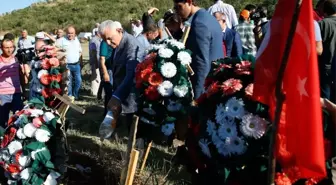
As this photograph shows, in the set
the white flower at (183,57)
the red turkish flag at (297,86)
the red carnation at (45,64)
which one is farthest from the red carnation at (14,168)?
the red turkish flag at (297,86)

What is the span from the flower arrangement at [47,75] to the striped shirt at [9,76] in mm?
1223

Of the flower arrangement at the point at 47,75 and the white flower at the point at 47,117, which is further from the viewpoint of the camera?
the flower arrangement at the point at 47,75

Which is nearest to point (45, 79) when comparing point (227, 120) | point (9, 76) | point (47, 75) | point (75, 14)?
point (47, 75)

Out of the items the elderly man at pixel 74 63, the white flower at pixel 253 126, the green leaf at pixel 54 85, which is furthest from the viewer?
the elderly man at pixel 74 63

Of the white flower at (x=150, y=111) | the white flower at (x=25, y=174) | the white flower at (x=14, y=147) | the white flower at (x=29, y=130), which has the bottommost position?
the white flower at (x=25, y=174)

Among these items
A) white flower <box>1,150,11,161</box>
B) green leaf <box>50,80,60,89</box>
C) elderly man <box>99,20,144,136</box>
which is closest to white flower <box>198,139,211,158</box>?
elderly man <box>99,20,144,136</box>

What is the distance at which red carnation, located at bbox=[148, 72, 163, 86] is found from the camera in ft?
13.7

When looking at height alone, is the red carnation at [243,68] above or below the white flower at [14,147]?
above

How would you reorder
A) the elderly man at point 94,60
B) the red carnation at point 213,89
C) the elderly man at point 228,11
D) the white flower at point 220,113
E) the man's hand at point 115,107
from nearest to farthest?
the white flower at point 220,113, the red carnation at point 213,89, the man's hand at point 115,107, the elderly man at point 228,11, the elderly man at point 94,60

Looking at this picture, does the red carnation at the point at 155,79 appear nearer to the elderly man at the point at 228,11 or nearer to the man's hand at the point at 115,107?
the man's hand at the point at 115,107

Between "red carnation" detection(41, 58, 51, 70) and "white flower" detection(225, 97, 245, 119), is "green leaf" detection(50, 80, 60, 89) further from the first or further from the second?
→ "white flower" detection(225, 97, 245, 119)

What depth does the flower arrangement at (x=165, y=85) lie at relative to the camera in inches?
165

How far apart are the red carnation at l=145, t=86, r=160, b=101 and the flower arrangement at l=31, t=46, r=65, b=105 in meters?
1.62

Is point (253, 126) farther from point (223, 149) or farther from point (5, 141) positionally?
point (5, 141)
